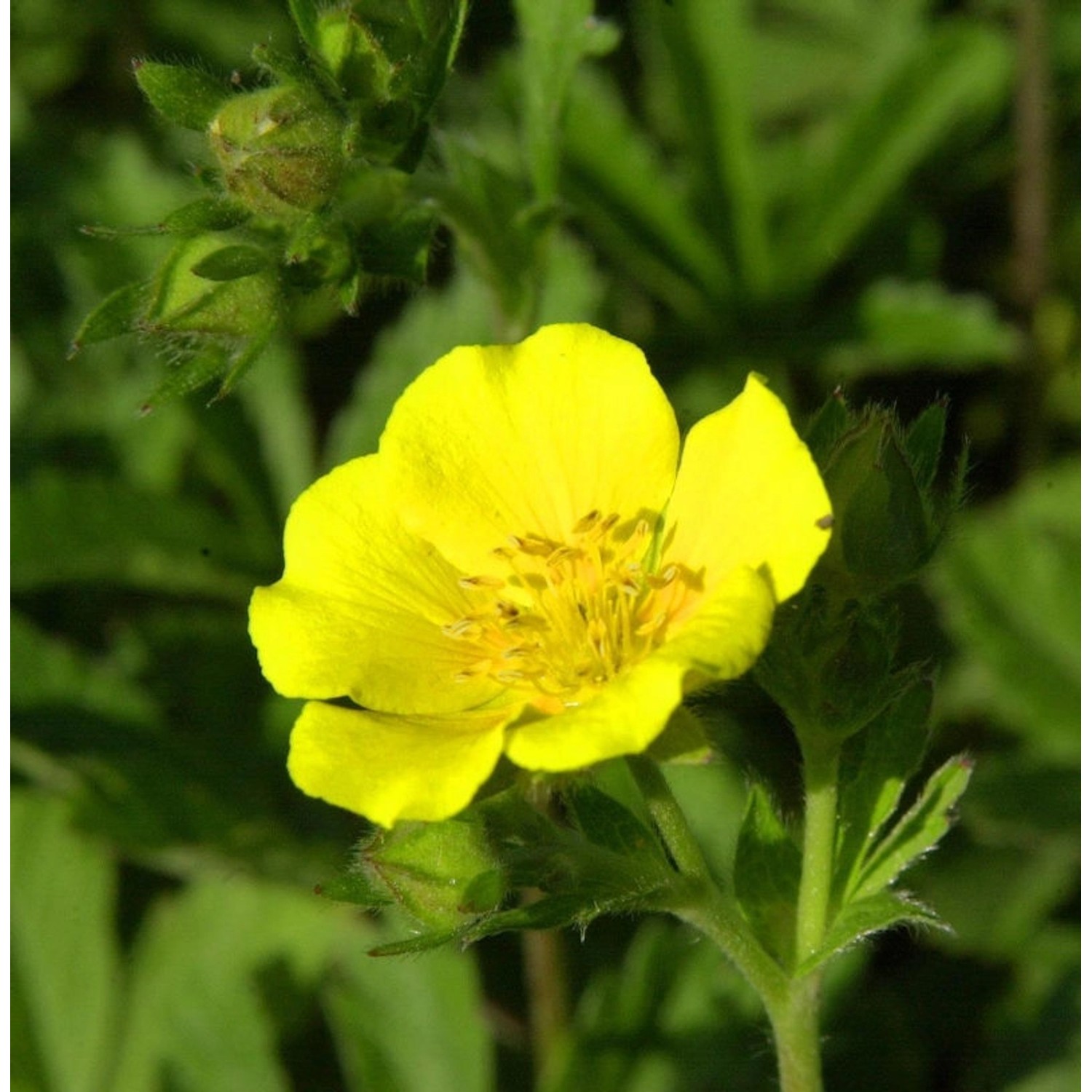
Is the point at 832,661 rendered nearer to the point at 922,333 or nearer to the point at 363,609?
the point at 363,609

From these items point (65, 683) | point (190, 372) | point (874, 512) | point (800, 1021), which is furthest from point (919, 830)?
point (65, 683)

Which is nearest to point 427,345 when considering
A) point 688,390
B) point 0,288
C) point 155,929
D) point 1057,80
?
point 688,390

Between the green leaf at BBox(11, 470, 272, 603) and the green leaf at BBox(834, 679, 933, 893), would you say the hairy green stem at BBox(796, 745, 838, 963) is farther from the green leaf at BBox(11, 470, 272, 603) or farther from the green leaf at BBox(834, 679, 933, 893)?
the green leaf at BBox(11, 470, 272, 603)

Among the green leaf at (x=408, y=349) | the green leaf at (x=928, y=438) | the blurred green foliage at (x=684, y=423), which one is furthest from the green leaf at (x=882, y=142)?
the green leaf at (x=928, y=438)

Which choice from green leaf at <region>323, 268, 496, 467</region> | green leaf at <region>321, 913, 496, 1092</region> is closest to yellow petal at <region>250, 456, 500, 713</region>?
green leaf at <region>321, 913, 496, 1092</region>

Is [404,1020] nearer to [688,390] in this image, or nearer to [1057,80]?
[688,390]
